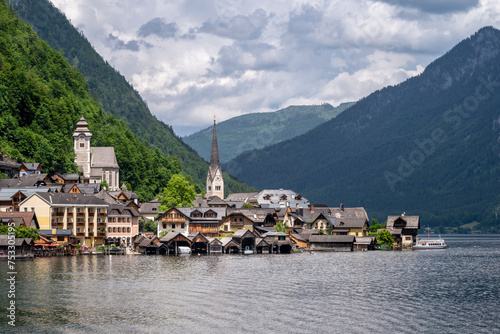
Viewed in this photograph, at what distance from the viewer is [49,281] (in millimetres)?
81125

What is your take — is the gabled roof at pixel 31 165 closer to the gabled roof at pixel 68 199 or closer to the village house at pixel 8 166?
the village house at pixel 8 166

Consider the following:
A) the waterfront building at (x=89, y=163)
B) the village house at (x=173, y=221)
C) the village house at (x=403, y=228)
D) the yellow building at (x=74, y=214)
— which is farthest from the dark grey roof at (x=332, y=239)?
the waterfront building at (x=89, y=163)

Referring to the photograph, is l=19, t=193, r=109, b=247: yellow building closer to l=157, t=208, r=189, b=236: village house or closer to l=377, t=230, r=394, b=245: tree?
l=157, t=208, r=189, b=236: village house

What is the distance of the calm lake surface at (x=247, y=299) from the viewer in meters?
57.3

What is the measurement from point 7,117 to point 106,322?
123 meters

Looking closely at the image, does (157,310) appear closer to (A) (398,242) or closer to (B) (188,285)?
(B) (188,285)

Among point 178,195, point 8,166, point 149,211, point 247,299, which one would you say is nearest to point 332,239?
point 178,195

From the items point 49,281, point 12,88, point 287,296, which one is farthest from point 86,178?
point 287,296

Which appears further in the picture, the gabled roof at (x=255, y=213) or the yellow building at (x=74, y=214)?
the gabled roof at (x=255, y=213)

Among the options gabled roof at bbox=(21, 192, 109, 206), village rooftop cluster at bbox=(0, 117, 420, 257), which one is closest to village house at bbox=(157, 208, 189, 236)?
village rooftop cluster at bbox=(0, 117, 420, 257)

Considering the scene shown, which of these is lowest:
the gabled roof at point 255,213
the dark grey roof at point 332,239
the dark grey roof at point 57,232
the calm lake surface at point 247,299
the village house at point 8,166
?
the calm lake surface at point 247,299

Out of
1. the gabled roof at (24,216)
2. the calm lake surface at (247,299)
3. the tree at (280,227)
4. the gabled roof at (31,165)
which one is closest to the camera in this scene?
the calm lake surface at (247,299)

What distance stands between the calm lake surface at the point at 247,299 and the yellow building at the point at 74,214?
2501 centimetres

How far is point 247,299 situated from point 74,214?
7506 centimetres
